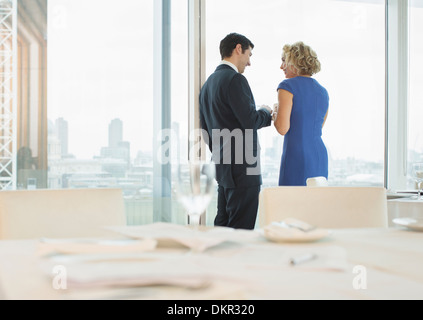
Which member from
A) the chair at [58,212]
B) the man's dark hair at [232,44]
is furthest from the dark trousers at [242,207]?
the chair at [58,212]

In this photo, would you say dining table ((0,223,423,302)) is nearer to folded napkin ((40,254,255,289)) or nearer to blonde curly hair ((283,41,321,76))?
folded napkin ((40,254,255,289))

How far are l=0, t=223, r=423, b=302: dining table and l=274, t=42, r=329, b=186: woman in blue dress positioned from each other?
6.19ft

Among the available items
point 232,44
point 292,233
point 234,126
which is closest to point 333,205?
point 292,233

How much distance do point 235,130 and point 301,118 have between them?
412 millimetres

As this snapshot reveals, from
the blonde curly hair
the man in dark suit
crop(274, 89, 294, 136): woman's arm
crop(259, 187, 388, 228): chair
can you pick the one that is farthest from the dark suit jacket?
crop(259, 187, 388, 228): chair

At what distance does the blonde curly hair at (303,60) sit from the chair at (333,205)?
144 centimetres

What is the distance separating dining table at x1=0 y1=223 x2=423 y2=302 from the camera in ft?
2.15

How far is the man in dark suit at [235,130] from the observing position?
9.78 ft

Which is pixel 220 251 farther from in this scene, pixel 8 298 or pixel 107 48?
pixel 107 48

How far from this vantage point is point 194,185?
0.97m

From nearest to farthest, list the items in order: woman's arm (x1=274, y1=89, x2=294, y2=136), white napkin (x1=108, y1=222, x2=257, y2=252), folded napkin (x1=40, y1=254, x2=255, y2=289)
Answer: folded napkin (x1=40, y1=254, x2=255, y2=289) < white napkin (x1=108, y1=222, x2=257, y2=252) < woman's arm (x1=274, y1=89, x2=294, y2=136)

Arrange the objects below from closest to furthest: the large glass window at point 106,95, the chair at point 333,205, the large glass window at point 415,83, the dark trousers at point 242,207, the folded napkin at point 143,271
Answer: the folded napkin at point 143,271 < the chair at point 333,205 < the dark trousers at point 242,207 < the large glass window at point 106,95 < the large glass window at point 415,83

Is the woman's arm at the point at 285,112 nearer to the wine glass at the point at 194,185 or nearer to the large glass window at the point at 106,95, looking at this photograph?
the large glass window at the point at 106,95

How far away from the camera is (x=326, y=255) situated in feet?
2.84
